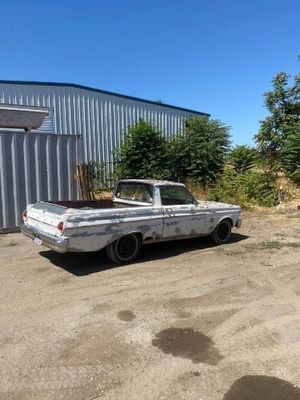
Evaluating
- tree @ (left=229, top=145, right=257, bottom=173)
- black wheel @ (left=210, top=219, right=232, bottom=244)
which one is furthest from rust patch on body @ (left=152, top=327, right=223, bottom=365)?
tree @ (left=229, top=145, right=257, bottom=173)

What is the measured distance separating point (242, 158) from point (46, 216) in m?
13.1

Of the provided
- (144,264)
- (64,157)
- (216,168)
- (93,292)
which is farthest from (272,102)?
(93,292)

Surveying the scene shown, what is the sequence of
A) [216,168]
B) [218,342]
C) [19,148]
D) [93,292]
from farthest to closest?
[216,168], [19,148], [93,292], [218,342]

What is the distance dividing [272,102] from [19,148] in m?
16.5

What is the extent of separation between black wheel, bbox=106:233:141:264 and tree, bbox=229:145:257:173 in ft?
38.5

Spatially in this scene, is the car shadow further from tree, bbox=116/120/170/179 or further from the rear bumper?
tree, bbox=116/120/170/179

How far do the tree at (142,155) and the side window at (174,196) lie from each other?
26.0 feet

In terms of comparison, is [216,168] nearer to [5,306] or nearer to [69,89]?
[69,89]

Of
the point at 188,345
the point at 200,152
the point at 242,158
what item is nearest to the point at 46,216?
the point at 188,345

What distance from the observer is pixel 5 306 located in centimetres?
540

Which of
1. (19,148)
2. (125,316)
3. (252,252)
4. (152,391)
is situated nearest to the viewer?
(152,391)

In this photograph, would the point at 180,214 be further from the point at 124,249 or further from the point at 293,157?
the point at 293,157

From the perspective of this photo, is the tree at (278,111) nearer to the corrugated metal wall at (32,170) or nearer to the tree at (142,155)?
the tree at (142,155)

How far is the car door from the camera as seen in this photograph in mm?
8039
